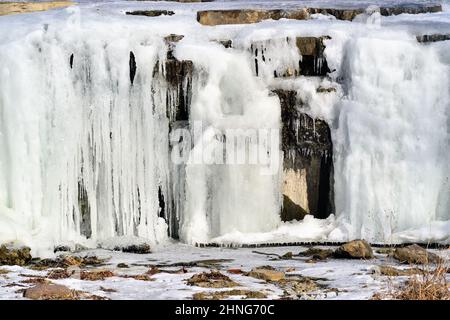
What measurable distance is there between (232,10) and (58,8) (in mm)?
2712

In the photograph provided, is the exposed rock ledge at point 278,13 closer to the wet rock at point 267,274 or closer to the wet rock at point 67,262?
the wet rock at point 67,262

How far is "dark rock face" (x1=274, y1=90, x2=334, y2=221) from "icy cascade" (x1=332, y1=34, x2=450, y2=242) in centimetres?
24

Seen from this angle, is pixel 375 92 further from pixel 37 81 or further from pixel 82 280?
pixel 82 280

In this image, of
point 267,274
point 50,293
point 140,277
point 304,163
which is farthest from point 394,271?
point 304,163

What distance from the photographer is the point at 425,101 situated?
11.4 meters

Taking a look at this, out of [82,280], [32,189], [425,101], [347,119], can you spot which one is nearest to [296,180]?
[347,119]

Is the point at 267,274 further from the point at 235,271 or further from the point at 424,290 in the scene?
the point at 424,290

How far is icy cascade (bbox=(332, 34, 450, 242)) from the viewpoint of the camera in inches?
444

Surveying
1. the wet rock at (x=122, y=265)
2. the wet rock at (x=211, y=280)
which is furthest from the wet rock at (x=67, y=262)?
the wet rock at (x=211, y=280)

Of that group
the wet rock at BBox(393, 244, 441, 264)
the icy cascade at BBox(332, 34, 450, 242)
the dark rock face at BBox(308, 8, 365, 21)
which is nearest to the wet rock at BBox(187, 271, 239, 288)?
the wet rock at BBox(393, 244, 441, 264)

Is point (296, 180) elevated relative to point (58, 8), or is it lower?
lower

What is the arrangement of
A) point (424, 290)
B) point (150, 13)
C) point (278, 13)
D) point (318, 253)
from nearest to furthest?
1. point (424, 290)
2. point (318, 253)
3. point (278, 13)
4. point (150, 13)

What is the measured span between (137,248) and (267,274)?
261cm

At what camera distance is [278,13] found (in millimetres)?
12969
